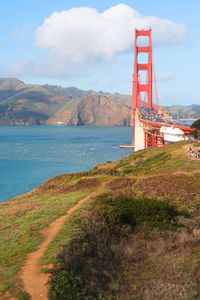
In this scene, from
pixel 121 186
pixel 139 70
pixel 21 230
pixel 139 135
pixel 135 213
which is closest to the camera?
pixel 21 230

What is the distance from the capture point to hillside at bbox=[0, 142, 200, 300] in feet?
26.3

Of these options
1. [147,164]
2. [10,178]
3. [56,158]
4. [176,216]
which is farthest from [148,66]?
[176,216]

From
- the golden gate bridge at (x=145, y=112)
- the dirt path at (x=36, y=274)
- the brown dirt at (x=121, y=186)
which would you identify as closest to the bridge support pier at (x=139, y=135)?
the golden gate bridge at (x=145, y=112)

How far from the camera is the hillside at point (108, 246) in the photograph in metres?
8.03

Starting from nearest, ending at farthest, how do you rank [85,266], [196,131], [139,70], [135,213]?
[85,266], [135,213], [196,131], [139,70]

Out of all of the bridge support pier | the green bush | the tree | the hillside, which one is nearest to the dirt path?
the hillside

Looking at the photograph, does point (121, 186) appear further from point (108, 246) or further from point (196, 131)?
point (196, 131)

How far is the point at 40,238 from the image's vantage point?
10992 mm

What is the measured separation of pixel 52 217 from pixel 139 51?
90424mm

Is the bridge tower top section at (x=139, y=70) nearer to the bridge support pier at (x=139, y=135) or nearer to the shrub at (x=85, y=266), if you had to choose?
the bridge support pier at (x=139, y=135)

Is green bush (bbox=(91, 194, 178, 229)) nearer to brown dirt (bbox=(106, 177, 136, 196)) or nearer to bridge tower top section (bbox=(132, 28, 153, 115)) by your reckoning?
brown dirt (bbox=(106, 177, 136, 196))

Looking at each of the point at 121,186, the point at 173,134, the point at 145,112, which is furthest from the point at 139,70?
the point at 121,186

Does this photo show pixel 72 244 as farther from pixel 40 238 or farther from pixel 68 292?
pixel 68 292

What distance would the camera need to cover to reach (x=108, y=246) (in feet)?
35.3
